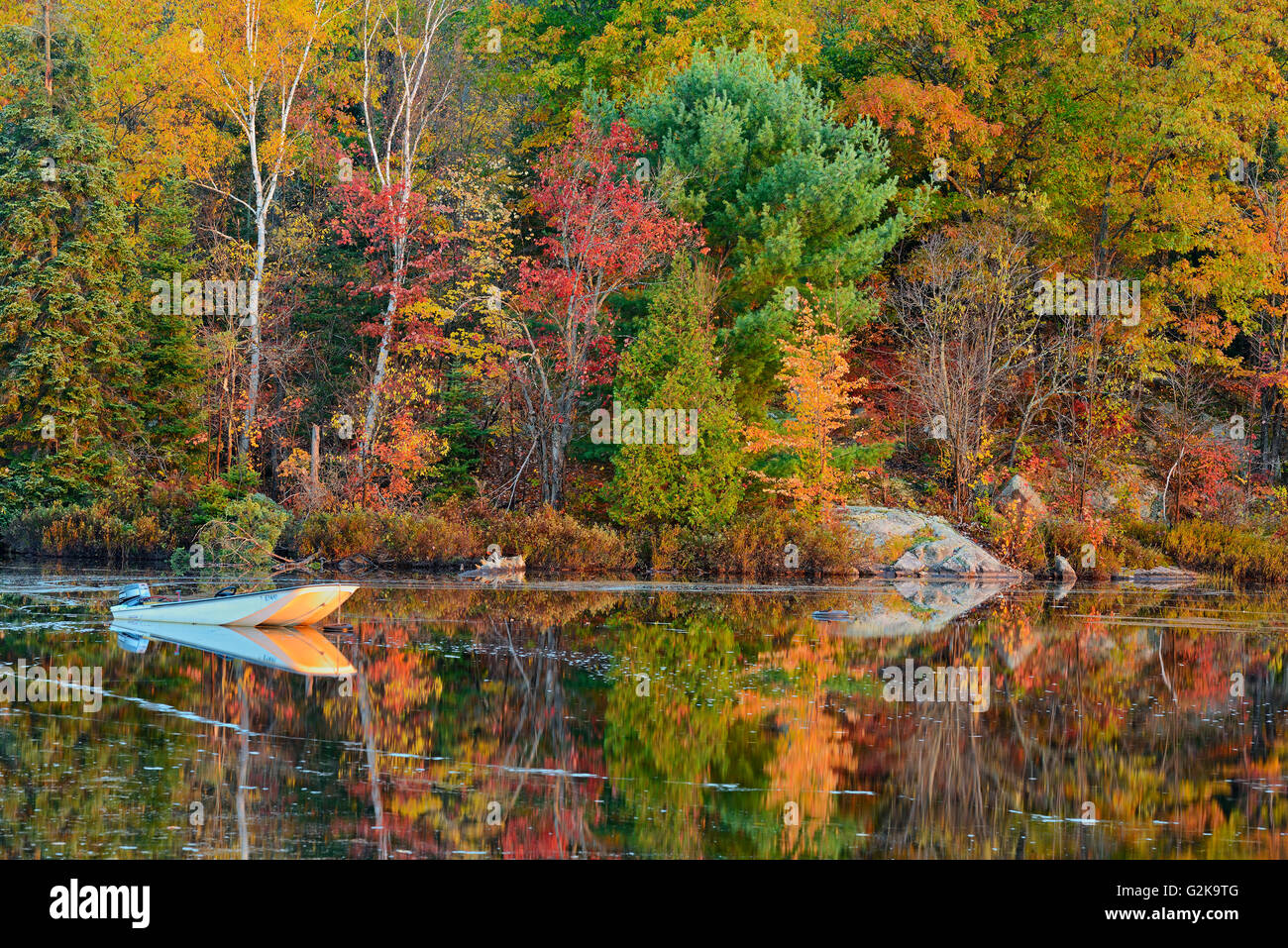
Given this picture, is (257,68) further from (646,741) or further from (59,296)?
(646,741)

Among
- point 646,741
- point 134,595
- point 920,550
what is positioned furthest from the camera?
point 920,550

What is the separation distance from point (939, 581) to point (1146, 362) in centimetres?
888

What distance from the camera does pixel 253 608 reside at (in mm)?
17516

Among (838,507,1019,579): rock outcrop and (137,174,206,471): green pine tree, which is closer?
(838,507,1019,579): rock outcrop

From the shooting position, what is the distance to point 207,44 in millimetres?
33062

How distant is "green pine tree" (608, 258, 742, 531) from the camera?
27.2 metres

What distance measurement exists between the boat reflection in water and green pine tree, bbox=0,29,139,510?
13.1m

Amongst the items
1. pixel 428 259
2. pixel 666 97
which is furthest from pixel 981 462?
pixel 428 259

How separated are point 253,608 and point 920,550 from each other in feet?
46.9

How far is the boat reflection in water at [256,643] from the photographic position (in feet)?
47.8

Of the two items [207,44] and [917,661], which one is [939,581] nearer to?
[917,661]

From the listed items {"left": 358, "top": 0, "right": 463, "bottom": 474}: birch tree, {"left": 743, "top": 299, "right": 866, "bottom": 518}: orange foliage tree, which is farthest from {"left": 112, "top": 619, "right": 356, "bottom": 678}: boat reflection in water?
{"left": 743, "top": 299, "right": 866, "bottom": 518}: orange foliage tree

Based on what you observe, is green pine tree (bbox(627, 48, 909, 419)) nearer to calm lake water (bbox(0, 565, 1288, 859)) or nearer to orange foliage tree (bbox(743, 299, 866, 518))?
orange foliage tree (bbox(743, 299, 866, 518))

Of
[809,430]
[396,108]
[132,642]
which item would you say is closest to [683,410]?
[809,430]
